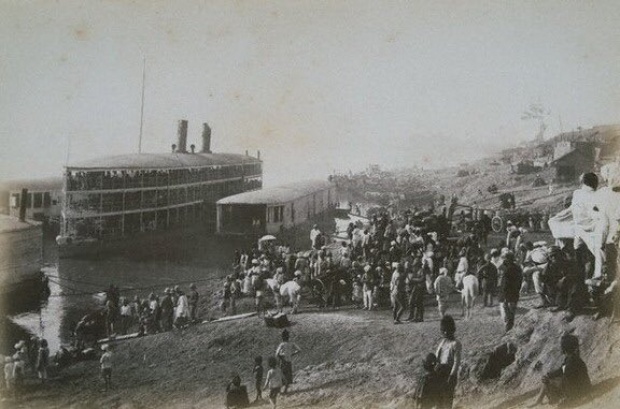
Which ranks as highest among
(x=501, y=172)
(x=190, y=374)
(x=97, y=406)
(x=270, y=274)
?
(x=501, y=172)

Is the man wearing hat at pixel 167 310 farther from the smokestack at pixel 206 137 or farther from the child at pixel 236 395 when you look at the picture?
the smokestack at pixel 206 137

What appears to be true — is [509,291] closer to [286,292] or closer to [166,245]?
[286,292]

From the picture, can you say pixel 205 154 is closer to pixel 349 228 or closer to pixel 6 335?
pixel 349 228

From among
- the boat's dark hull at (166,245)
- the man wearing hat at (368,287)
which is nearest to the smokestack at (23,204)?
the boat's dark hull at (166,245)

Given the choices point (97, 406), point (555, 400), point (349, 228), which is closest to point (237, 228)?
point (349, 228)

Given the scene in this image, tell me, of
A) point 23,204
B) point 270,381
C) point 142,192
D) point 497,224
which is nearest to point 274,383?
point 270,381

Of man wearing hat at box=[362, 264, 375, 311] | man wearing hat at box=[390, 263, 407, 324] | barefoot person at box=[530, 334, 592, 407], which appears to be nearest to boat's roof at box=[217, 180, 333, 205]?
man wearing hat at box=[362, 264, 375, 311]
